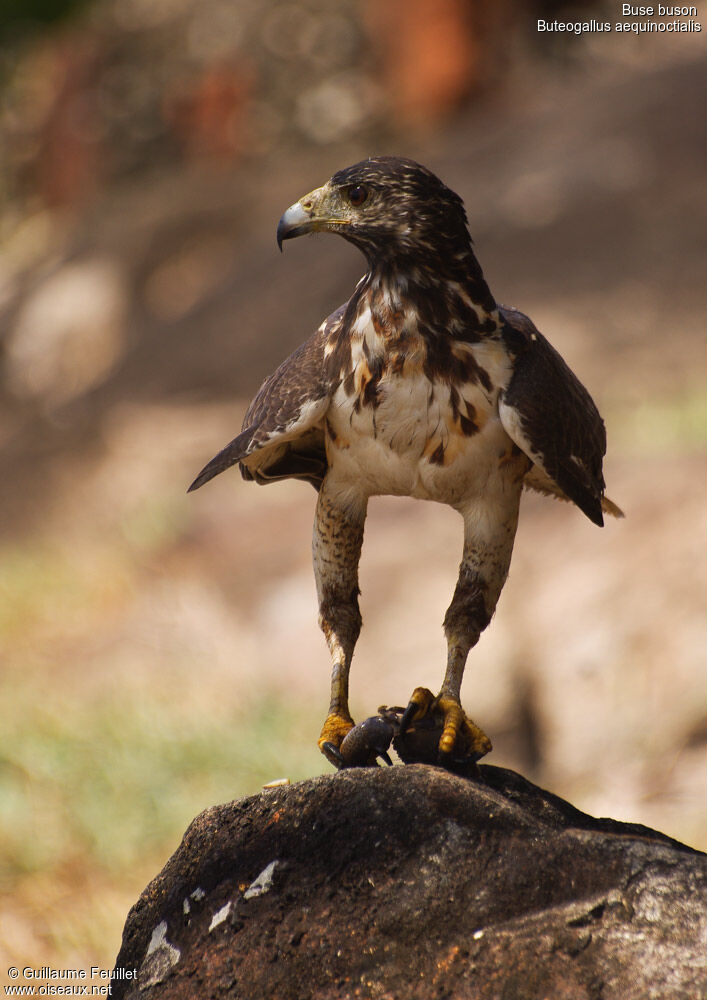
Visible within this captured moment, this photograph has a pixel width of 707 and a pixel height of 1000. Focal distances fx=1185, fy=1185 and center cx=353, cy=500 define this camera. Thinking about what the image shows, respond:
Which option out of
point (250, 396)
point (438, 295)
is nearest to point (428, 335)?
point (438, 295)

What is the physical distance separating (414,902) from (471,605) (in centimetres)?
117

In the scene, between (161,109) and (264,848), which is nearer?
(264,848)

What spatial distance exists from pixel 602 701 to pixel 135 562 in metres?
4.56

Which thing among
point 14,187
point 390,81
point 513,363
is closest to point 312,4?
point 390,81

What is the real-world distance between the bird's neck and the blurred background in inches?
170

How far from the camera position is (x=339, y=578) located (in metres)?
4.27

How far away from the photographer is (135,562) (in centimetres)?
1072

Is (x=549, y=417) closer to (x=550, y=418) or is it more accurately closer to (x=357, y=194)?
(x=550, y=418)

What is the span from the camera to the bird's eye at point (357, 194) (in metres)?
3.78

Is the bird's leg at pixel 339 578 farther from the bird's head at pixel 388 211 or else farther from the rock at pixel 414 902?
the bird's head at pixel 388 211

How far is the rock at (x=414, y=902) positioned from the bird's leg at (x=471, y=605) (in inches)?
11.0

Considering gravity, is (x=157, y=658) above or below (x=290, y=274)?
below

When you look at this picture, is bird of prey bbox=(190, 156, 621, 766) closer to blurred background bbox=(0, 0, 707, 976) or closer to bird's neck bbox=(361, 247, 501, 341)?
bird's neck bbox=(361, 247, 501, 341)

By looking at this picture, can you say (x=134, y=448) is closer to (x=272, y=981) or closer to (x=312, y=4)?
(x=272, y=981)
